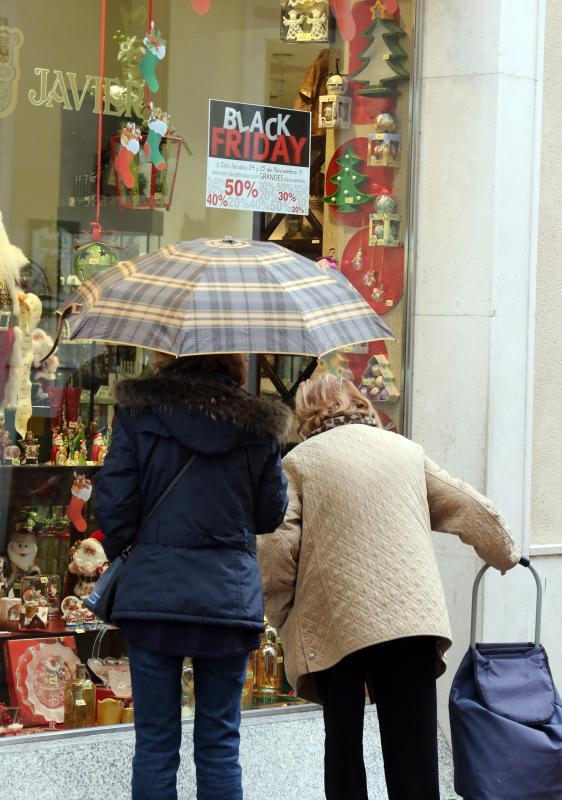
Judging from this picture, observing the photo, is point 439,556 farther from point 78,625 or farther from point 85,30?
point 85,30

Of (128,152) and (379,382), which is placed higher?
(128,152)

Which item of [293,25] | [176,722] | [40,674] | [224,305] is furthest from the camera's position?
[293,25]

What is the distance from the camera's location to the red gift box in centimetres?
501

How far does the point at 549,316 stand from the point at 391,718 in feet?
8.40

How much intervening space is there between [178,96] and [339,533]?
8.08ft

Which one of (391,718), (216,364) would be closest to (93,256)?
(216,364)

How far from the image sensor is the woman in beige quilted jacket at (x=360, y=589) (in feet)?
12.4

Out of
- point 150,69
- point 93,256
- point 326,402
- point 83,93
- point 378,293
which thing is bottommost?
point 326,402

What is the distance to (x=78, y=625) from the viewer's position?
17.0ft

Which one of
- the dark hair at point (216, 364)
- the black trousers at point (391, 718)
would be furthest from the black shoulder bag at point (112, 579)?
the black trousers at point (391, 718)

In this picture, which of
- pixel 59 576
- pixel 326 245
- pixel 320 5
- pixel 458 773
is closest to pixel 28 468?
pixel 59 576

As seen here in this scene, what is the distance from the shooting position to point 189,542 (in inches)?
135

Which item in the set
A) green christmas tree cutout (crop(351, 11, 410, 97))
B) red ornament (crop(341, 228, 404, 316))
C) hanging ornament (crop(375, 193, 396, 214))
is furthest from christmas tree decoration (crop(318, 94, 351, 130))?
red ornament (crop(341, 228, 404, 316))

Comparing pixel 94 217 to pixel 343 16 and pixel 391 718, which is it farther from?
pixel 391 718
